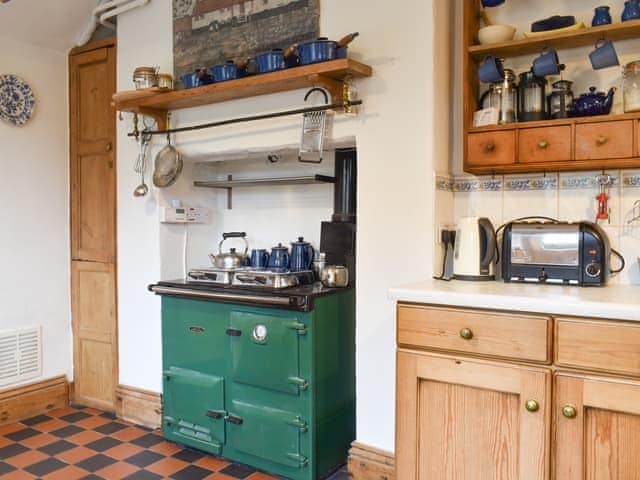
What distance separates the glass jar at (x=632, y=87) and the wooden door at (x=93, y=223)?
8.65ft

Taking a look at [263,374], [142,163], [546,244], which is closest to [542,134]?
[546,244]

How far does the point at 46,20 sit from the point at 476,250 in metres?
2.76

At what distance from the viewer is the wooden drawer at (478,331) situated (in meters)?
1.61

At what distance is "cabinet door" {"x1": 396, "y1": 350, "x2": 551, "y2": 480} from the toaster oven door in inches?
20.7

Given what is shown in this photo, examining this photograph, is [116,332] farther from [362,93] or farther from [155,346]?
[362,93]

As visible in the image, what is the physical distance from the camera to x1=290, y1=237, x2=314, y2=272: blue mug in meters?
2.85

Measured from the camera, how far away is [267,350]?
2459 mm

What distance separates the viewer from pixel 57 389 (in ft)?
11.2

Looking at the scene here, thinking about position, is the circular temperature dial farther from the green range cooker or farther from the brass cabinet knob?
the brass cabinet knob

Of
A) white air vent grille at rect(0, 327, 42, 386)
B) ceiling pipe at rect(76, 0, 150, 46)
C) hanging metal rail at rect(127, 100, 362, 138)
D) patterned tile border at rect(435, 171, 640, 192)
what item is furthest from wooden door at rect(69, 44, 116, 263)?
patterned tile border at rect(435, 171, 640, 192)

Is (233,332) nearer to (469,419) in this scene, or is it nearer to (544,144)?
(469,419)

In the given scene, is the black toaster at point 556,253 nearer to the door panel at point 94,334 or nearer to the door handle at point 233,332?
the door handle at point 233,332

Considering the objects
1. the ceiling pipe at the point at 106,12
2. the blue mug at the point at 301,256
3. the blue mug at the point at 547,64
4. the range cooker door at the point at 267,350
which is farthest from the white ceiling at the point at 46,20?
the blue mug at the point at 547,64

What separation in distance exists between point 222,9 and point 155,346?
5.99 ft
